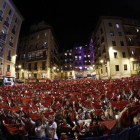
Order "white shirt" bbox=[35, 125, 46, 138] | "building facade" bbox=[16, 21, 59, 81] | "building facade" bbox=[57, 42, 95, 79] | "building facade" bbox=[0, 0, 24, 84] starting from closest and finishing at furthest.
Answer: "white shirt" bbox=[35, 125, 46, 138] < "building facade" bbox=[0, 0, 24, 84] < "building facade" bbox=[16, 21, 59, 81] < "building facade" bbox=[57, 42, 95, 79]

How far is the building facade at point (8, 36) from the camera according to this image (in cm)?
2430

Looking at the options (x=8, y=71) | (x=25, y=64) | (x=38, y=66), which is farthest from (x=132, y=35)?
(x=25, y=64)

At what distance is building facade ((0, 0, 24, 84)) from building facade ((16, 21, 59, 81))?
11.7 metres

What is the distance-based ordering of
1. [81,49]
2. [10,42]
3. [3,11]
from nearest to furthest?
[3,11] → [10,42] → [81,49]

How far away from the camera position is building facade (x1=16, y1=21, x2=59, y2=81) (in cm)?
3903

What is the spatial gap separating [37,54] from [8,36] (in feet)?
49.3

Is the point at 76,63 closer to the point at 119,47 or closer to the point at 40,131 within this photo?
the point at 119,47

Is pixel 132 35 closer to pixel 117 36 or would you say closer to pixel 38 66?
pixel 117 36

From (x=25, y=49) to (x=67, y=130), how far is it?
4674 cm

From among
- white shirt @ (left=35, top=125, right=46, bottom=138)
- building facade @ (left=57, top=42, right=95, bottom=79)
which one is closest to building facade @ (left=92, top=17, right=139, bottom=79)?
white shirt @ (left=35, top=125, right=46, bottom=138)

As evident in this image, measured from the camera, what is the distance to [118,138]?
3.35 meters

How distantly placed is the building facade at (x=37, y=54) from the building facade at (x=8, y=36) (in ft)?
38.3

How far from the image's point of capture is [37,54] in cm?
4125

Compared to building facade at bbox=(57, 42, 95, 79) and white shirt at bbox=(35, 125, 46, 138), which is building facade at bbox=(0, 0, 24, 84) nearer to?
white shirt at bbox=(35, 125, 46, 138)
